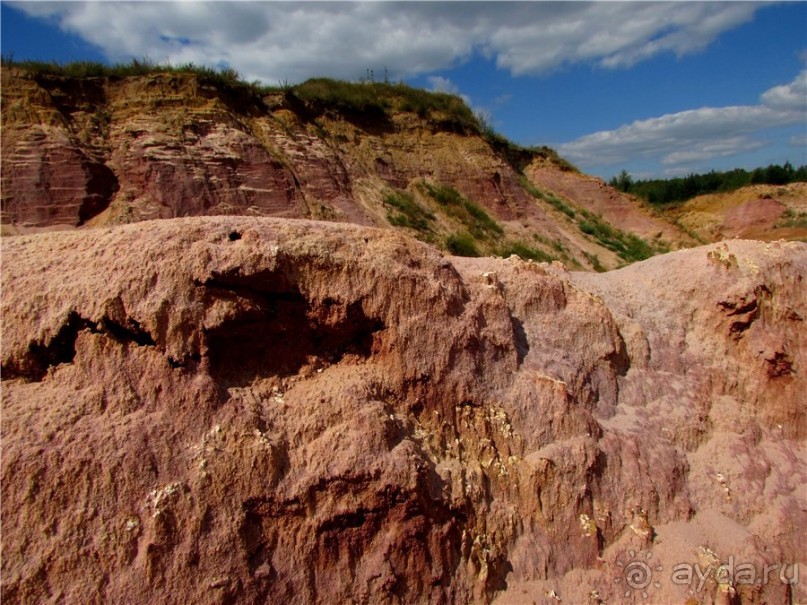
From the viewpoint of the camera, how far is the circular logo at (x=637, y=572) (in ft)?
14.9

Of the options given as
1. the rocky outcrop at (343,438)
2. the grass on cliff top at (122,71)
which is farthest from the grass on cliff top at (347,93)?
the rocky outcrop at (343,438)

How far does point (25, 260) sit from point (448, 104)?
19.6 metres

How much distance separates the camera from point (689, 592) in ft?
15.0

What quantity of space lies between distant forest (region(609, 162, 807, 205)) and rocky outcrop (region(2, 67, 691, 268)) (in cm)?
2693

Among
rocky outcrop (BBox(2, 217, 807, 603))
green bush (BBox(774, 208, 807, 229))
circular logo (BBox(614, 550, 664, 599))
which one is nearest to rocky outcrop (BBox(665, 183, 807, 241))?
green bush (BBox(774, 208, 807, 229))

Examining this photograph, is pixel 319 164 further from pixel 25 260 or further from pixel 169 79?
pixel 25 260

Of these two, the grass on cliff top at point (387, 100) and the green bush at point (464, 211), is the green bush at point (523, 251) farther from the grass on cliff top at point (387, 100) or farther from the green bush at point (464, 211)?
the grass on cliff top at point (387, 100)


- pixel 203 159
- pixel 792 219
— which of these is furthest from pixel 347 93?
pixel 792 219

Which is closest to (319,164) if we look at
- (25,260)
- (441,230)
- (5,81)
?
(441,230)

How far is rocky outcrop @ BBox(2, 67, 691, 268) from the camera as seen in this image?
41.1 ft

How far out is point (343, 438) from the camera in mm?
4141

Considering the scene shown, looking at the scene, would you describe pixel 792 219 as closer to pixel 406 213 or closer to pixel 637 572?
pixel 406 213

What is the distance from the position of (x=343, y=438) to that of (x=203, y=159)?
1169 cm

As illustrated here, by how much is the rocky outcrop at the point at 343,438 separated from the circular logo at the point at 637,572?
19 mm
